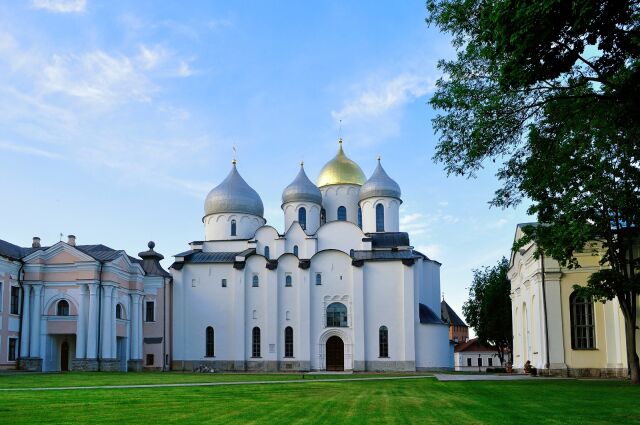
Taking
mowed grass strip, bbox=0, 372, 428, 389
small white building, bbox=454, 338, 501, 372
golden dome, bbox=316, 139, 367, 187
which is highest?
golden dome, bbox=316, 139, 367, 187

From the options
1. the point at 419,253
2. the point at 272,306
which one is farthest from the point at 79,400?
the point at 419,253

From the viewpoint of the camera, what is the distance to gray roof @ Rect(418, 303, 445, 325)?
54312 millimetres

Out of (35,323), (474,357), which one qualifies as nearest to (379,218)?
(35,323)

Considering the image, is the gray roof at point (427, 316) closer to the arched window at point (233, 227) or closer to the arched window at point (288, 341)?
the arched window at point (288, 341)

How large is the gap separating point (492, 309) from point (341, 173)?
1848cm

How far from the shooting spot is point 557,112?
1983 cm

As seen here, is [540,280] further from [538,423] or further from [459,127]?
[538,423]

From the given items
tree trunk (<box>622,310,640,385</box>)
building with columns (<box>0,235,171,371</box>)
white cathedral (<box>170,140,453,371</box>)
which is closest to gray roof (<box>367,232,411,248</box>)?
white cathedral (<box>170,140,453,371</box>)

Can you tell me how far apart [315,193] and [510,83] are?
4708 cm

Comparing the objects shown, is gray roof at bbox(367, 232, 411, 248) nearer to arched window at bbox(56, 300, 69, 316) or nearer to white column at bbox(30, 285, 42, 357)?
arched window at bbox(56, 300, 69, 316)

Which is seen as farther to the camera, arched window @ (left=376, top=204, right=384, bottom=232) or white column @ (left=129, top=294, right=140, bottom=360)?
arched window @ (left=376, top=204, right=384, bottom=232)

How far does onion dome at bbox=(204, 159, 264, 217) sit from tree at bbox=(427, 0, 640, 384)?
37161 millimetres

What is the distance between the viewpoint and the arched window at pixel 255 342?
183 feet

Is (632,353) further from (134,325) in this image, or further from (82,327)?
(134,325)
